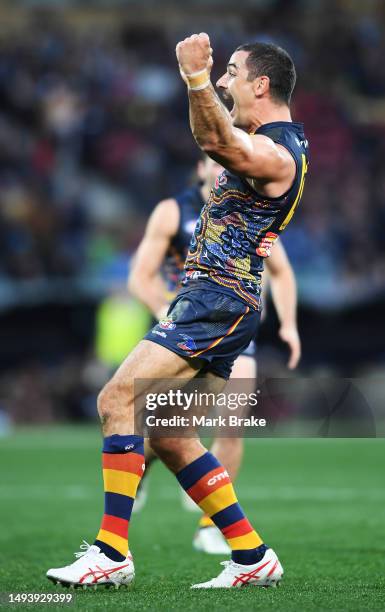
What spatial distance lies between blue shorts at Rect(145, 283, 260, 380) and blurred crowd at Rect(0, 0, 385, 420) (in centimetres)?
1153

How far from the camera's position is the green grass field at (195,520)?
5.39 m

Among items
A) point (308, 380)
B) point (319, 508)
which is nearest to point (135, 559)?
point (319, 508)

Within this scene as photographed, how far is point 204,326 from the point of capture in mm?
5562

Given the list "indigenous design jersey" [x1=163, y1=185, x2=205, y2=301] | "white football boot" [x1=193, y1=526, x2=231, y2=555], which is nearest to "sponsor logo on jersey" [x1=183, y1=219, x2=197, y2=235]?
"indigenous design jersey" [x1=163, y1=185, x2=205, y2=301]

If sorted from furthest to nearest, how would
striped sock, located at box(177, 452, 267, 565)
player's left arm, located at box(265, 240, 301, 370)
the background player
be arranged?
1. player's left arm, located at box(265, 240, 301, 370)
2. the background player
3. striped sock, located at box(177, 452, 267, 565)

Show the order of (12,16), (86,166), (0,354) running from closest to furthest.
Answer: (0,354) < (86,166) < (12,16)

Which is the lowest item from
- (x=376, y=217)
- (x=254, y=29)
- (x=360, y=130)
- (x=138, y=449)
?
(x=138, y=449)

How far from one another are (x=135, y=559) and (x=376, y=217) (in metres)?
13.0

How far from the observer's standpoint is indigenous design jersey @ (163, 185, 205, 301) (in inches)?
325

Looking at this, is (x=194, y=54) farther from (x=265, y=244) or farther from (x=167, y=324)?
(x=167, y=324)

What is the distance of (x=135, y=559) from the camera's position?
22.6 feet

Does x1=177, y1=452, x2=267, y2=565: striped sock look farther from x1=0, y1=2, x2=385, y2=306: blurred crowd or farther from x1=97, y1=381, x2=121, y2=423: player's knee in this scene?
x1=0, y1=2, x2=385, y2=306: blurred crowd

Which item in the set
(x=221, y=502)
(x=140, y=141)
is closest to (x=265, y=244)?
(x=221, y=502)

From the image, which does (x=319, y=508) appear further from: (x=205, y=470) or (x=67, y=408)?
(x=67, y=408)
